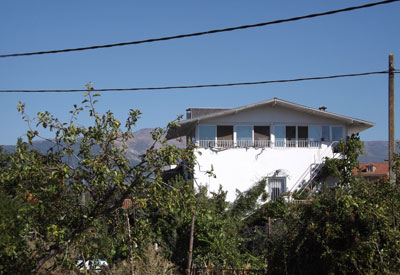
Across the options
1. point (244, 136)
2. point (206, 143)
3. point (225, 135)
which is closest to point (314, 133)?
point (244, 136)

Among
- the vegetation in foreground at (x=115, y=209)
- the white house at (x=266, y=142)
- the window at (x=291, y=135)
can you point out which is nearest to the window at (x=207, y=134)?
the white house at (x=266, y=142)

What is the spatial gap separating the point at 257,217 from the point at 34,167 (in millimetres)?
17318

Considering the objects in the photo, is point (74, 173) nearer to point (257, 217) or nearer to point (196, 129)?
point (257, 217)

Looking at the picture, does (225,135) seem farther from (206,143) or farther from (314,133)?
(314,133)

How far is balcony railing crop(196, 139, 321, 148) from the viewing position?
26.7 metres

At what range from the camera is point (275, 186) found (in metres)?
26.9

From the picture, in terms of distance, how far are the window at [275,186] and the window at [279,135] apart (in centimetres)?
185

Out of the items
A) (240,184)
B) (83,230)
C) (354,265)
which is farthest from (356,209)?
(240,184)

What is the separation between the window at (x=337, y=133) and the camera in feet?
92.7

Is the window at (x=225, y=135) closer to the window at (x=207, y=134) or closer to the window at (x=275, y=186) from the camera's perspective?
the window at (x=207, y=134)

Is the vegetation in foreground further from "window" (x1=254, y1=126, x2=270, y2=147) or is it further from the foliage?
"window" (x1=254, y1=126, x2=270, y2=147)

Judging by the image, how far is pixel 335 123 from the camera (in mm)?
28250

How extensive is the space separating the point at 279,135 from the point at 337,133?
3441 mm

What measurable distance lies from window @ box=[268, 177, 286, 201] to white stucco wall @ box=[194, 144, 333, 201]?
26 centimetres
